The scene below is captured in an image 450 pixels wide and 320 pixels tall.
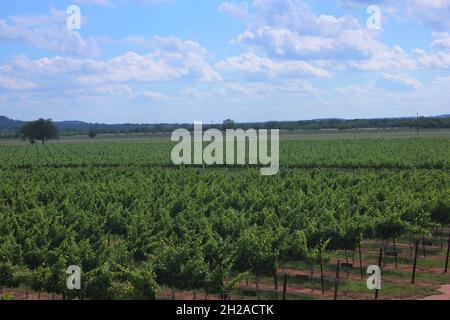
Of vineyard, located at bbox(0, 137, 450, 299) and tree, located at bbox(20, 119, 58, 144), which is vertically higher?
tree, located at bbox(20, 119, 58, 144)

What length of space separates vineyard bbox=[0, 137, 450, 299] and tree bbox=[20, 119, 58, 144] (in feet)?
272

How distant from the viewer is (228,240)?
820 inches

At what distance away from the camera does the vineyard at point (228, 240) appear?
734 inches

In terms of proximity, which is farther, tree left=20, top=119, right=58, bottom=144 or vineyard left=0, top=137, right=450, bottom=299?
tree left=20, top=119, right=58, bottom=144

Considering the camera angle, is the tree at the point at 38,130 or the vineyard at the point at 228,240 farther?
the tree at the point at 38,130

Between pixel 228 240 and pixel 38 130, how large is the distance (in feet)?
350

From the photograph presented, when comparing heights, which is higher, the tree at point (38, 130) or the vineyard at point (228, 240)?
the tree at point (38, 130)

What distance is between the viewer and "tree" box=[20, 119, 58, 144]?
121m

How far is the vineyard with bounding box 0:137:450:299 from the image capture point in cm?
1866

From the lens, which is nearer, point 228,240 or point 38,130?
point 228,240

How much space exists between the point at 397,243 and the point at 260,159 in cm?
3963

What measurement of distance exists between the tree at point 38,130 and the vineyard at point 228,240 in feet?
272
